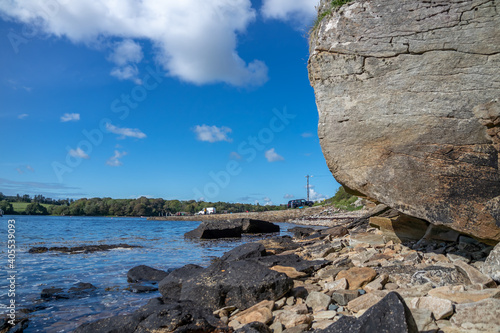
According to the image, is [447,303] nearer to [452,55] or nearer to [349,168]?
[349,168]

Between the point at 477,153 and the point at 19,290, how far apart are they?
11.4 m

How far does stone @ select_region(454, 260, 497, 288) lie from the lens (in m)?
4.55

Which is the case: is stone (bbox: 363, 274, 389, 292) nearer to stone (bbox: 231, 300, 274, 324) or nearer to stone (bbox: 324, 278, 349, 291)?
stone (bbox: 324, 278, 349, 291)

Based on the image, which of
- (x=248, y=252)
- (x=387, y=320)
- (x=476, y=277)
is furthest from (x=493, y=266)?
(x=248, y=252)

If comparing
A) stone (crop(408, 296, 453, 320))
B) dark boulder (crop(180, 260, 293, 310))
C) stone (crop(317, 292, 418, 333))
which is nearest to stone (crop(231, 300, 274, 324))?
dark boulder (crop(180, 260, 293, 310))

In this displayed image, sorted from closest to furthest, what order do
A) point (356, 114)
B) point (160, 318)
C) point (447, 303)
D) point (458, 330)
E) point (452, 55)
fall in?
1. point (458, 330)
2. point (447, 303)
3. point (160, 318)
4. point (452, 55)
5. point (356, 114)

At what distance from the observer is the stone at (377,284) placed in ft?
17.7

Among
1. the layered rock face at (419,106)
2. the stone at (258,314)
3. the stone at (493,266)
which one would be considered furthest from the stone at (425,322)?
the layered rock face at (419,106)

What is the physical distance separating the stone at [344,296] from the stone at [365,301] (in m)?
0.11

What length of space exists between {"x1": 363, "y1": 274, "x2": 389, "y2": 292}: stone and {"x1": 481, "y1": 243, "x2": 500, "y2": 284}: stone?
1434 mm

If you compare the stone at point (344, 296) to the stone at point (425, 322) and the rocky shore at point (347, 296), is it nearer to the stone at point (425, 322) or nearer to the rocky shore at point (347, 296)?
the rocky shore at point (347, 296)

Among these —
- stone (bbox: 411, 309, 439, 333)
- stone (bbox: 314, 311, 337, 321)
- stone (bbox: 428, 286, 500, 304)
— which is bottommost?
stone (bbox: 314, 311, 337, 321)

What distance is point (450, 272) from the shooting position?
5.31 m

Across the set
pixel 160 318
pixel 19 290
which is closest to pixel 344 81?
pixel 160 318
